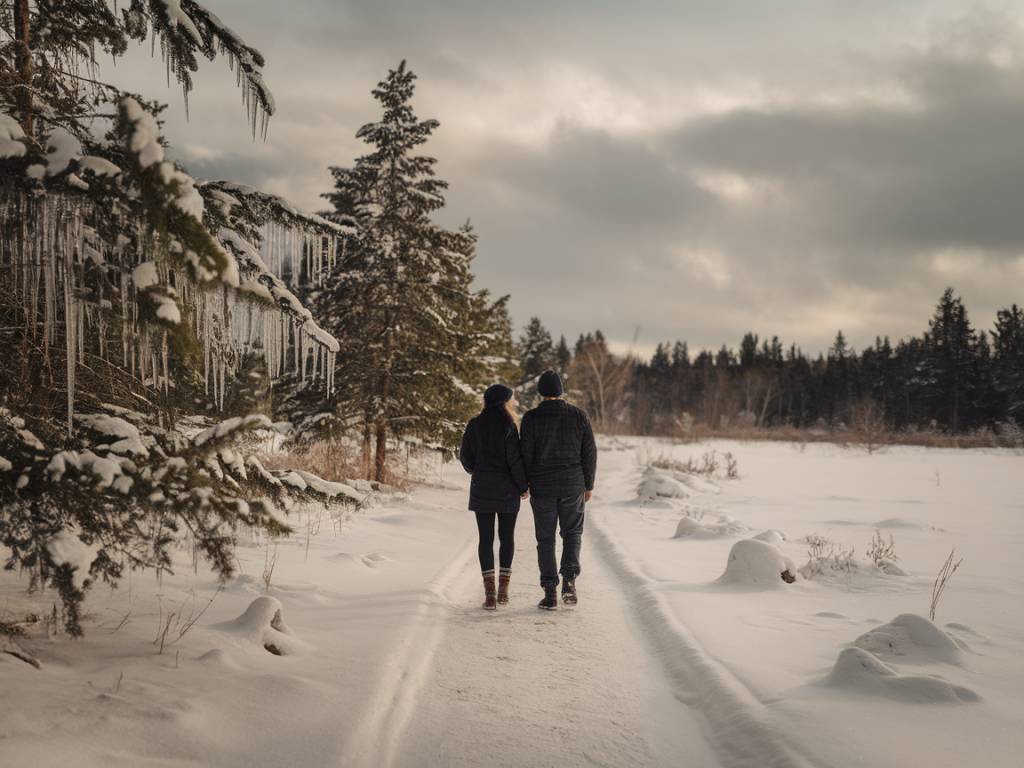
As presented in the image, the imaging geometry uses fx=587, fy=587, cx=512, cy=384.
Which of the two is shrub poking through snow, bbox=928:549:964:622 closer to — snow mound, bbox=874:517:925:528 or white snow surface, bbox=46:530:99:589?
snow mound, bbox=874:517:925:528

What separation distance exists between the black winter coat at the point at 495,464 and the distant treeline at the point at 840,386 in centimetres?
3434

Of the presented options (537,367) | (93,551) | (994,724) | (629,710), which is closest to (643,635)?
(629,710)

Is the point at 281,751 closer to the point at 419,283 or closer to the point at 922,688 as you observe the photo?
the point at 922,688

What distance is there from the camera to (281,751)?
9.14 feet

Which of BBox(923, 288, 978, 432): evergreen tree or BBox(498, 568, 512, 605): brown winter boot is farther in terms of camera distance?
BBox(923, 288, 978, 432): evergreen tree

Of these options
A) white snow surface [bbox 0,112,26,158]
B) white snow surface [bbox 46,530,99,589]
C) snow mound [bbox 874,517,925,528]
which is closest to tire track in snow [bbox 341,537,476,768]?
white snow surface [bbox 46,530,99,589]

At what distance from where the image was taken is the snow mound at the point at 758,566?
20.5ft

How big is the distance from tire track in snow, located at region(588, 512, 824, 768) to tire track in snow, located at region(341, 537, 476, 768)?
1710 millimetres

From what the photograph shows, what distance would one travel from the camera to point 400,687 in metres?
3.66

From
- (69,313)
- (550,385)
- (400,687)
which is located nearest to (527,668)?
(400,687)

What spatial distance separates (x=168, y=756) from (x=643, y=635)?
357cm

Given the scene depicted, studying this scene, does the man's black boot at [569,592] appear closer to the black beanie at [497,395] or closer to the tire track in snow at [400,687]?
the tire track in snow at [400,687]

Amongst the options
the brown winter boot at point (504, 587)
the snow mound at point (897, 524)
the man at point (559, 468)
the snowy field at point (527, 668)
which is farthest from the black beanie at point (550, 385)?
the snow mound at point (897, 524)

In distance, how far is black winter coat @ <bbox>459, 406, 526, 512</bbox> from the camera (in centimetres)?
590
